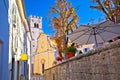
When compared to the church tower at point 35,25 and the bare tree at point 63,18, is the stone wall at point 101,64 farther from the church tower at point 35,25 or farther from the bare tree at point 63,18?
the church tower at point 35,25

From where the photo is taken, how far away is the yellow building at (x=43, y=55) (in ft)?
115

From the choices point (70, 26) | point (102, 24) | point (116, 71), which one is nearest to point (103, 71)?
point (116, 71)

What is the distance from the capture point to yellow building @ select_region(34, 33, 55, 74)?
1384 inches

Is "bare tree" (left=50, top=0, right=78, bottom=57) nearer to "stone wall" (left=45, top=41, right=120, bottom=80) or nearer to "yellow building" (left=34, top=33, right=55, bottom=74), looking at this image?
"stone wall" (left=45, top=41, right=120, bottom=80)

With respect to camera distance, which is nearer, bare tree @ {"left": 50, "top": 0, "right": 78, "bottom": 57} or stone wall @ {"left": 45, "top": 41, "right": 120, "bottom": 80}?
stone wall @ {"left": 45, "top": 41, "right": 120, "bottom": 80}

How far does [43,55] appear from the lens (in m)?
36.9

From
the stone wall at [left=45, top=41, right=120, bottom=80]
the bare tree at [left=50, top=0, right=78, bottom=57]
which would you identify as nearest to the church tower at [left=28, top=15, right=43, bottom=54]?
the bare tree at [left=50, top=0, right=78, bottom=57]

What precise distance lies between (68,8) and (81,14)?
0.98m

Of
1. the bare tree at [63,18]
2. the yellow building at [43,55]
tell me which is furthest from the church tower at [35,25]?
the bare tree at [63,18]

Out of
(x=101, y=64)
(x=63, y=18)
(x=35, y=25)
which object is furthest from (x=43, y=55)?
(x=101, y=64)

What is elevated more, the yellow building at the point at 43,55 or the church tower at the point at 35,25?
the church tower at the point at 35,25

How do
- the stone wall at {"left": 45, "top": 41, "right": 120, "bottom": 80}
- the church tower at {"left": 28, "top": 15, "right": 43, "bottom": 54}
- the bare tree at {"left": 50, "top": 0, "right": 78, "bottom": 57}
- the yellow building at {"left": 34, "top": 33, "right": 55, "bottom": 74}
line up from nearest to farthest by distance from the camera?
the stone wall at {"left": 45, "top": 41, "right": 120, "bottom": 80} < the bare tree at {"left": 50, "top": 0, "right": 78, "bottom": 57} < the yellow building at {"left": 34, "top": 33, "right": 55, "bottom": 74} < the church tower at {"left": 28, "top": 15, "right": 43, "bottom": 54}

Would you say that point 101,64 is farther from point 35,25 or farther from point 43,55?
point 35,25

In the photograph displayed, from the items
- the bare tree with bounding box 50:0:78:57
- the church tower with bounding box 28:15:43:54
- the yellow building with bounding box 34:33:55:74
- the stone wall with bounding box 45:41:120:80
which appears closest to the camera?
the stone wall with bounding box 45:41:120:80
